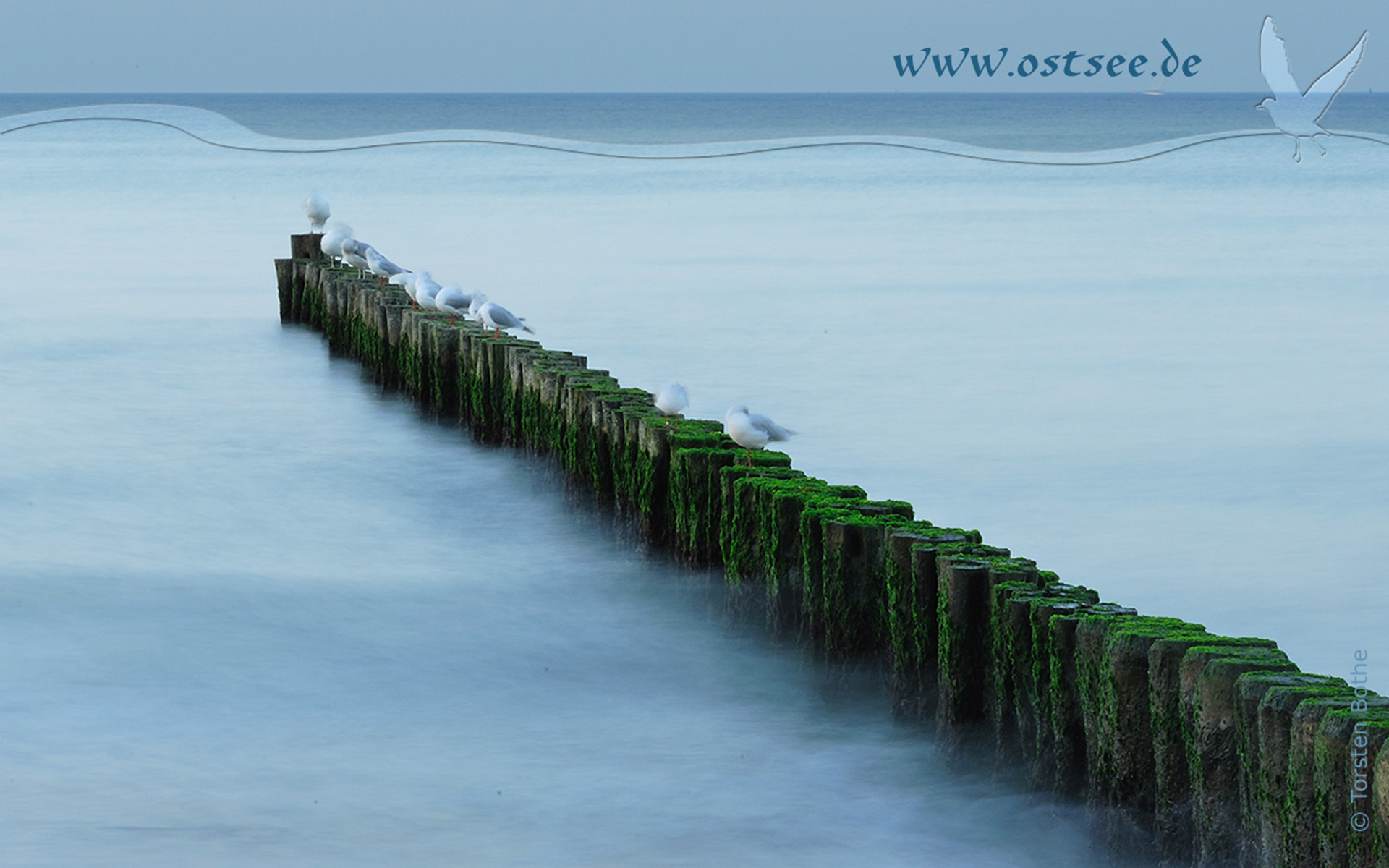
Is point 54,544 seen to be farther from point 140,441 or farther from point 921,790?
point 921,790

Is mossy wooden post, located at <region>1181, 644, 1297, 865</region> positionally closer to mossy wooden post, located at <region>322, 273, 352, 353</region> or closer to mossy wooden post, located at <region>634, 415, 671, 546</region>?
mossy wooden post, located at <region>634, 415, 671, 546</region>

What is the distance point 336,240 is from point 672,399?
7924 millimetres

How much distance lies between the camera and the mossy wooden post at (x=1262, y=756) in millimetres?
3861

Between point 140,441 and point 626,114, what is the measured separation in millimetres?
86351

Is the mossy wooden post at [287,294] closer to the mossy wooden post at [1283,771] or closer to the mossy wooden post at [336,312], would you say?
the mossy wooden post at [336,312]

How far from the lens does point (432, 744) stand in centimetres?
557

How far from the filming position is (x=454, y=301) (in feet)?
34.8

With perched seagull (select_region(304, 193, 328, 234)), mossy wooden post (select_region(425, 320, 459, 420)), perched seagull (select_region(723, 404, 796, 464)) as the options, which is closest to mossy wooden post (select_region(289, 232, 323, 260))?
perched seagull (select_region(304, 193, 328, 234))

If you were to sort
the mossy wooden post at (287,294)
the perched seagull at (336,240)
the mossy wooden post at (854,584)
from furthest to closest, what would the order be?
the mossy wooden post at (287,294) → the perched seagull at (336,240) → the mossy wooden post at (854,584)

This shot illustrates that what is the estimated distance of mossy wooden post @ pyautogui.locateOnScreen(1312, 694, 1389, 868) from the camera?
11.7ft

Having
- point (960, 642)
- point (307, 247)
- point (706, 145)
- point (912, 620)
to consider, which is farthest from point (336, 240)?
point (706, 145)

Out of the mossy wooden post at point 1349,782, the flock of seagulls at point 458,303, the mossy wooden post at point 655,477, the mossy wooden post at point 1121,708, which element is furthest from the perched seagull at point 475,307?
the mossy wooden post at point 1349,782

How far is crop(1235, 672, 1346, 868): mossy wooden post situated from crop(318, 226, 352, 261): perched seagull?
11.3m

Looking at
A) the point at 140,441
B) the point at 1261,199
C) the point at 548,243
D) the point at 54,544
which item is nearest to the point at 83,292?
the point at 548,243
